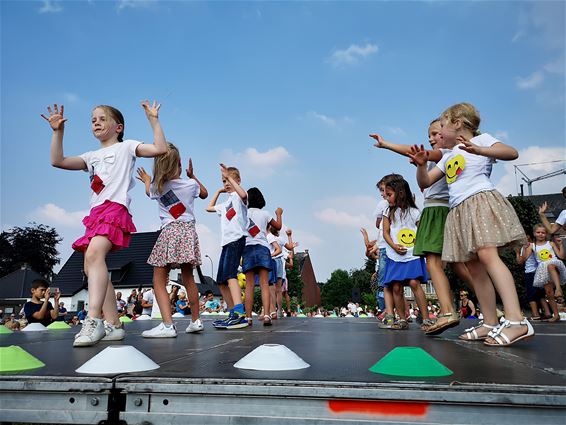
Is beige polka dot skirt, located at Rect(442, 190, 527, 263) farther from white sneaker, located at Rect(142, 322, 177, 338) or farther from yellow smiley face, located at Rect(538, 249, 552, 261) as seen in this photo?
yellow smiley face, located at Rect(538, 249, 552, 261)

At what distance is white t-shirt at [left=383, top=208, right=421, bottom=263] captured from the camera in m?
5.89

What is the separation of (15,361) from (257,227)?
4.67 m

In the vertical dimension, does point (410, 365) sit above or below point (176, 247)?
below

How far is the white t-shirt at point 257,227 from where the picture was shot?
6734 millimetres

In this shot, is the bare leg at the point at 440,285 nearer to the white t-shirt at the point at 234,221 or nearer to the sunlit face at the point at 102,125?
the white t-shirt at the point at 234,221

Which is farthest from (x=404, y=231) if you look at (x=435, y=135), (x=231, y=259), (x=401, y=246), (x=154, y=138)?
(x=154, y=138)

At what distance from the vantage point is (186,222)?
15.9 feet

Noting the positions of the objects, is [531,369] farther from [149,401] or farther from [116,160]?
[116,160]

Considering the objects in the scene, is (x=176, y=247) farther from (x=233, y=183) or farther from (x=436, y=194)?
(x=436, y=194)

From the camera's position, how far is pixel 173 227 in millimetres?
4785

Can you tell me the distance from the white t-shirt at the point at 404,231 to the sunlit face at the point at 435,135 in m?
1.87

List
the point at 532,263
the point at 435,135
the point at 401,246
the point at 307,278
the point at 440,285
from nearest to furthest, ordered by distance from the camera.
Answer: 1. the point at 435,135
2. the point at 440,285
3. the point at 401,246
4. the point at 532,263
5. the point at 307,278

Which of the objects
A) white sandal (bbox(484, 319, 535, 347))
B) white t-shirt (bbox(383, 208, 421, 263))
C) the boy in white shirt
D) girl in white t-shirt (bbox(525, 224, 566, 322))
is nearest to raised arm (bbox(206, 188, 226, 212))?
the boy in white shirt

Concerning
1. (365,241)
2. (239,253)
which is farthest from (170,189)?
(365,241)
